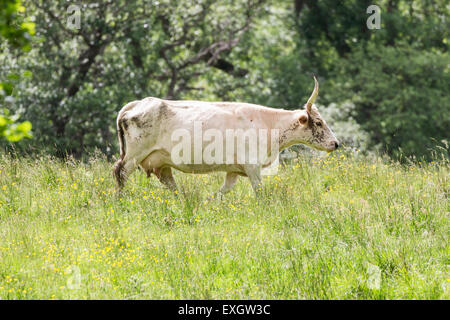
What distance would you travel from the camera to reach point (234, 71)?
21656 millimetres

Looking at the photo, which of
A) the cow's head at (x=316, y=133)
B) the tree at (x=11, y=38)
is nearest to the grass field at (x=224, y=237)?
the cow's head at (x=316, y=133)

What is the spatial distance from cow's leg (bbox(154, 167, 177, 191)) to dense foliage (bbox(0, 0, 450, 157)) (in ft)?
25.7

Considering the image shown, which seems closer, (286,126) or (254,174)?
(254,174)

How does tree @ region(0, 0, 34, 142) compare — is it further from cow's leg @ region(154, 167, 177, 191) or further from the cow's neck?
the cow's neck

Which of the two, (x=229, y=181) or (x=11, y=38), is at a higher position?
(x=11, y=38)

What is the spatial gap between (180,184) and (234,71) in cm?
1355

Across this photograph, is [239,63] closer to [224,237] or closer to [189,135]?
[189,135]

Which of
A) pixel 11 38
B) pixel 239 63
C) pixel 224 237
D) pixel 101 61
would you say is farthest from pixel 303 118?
pixel 239 63

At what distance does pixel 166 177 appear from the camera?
9094 mm

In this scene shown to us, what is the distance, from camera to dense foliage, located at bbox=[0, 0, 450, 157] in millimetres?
17438

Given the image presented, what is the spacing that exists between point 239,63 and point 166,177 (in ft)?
43.2

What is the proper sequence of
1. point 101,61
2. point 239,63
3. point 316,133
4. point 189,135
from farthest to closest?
point 239,63 < point 101,61 < point 316,133 < point 189,135

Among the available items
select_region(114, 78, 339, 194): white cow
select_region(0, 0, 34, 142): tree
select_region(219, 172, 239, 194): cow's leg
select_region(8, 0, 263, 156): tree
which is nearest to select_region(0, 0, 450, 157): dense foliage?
select_region(8, 0, 263, 156): tree
